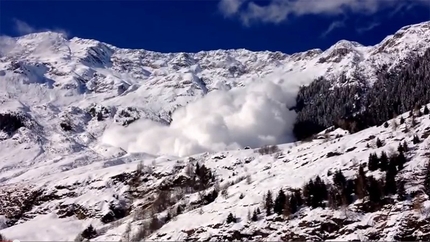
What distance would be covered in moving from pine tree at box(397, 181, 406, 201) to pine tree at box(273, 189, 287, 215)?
2831 cm

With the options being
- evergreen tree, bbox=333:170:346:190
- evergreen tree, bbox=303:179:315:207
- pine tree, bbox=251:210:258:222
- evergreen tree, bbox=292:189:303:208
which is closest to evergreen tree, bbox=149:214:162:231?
pine tree, bbox=251:210:258:222

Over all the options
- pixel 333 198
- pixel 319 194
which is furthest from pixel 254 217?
pixel 333 198

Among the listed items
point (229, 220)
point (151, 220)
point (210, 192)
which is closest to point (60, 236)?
point (151, 220)

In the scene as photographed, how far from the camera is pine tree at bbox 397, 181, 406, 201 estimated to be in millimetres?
126094

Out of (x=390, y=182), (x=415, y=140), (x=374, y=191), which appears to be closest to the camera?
(x=374, y=191)

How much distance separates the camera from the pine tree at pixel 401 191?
126 meters

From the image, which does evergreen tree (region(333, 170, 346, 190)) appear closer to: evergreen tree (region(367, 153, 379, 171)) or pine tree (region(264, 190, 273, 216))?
evergreen tree (region(367, 153, 379, 171))

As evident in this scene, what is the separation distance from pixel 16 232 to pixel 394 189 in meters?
133

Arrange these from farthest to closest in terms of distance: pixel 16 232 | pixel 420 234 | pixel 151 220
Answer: pixel 16 232 → pixel 151 220 → pixel 420 234

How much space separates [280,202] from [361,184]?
20.8 metres

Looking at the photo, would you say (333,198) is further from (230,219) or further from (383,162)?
(230,219)

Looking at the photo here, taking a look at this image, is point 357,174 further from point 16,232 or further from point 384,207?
point 16,232

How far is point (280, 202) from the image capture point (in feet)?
463

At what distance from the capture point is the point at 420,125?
162 meters
